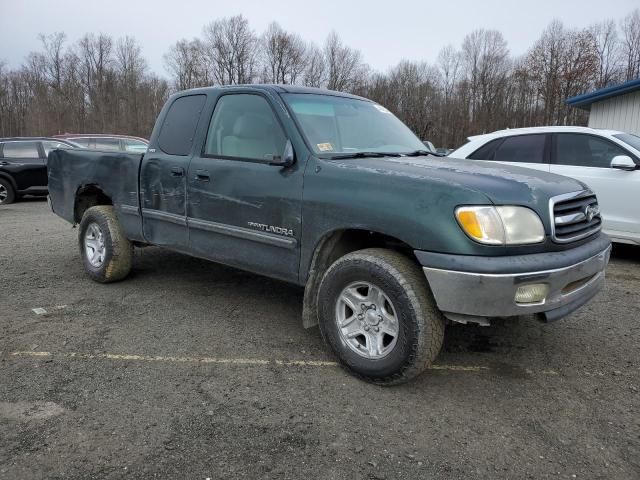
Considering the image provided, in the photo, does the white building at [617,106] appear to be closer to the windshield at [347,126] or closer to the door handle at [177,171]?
the windshield at [347,126]

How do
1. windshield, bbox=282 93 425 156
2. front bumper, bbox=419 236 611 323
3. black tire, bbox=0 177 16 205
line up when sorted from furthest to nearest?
1. black tire, bbox=0 177 16 205
2. windshield, bbox=282 93 425 156
3. front bumper, bbox=419 236 611 323

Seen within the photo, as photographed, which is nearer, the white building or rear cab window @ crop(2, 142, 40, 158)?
rear cab window @ crop(2, 142, 40, 158)

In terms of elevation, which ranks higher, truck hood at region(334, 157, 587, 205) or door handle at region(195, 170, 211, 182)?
truck hood at region(334, 157, 587, 205)

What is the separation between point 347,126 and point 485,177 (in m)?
1.32

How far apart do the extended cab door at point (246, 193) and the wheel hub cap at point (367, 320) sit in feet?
1.67

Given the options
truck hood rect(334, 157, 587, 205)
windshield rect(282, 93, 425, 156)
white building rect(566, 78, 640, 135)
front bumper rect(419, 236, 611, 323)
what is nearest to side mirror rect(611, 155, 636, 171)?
windshield rect(282, 93, 425, 156)

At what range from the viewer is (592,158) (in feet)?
21.1

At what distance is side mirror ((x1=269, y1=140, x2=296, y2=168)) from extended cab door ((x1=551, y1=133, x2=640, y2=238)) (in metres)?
4.35

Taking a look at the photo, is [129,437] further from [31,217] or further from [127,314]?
[31,217]

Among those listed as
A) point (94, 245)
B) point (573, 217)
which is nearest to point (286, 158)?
point (573, 217)

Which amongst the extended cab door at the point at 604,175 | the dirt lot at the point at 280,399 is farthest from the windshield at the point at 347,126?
the extended cab door at the point at 604,175

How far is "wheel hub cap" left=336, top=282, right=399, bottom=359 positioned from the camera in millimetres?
3094

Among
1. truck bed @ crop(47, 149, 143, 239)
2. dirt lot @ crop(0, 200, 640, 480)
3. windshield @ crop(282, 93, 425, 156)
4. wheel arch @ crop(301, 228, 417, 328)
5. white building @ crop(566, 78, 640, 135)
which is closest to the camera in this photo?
dirt lot @ crop(0, 200, 640, 480)

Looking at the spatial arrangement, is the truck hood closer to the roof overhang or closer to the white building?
the roof overhang
